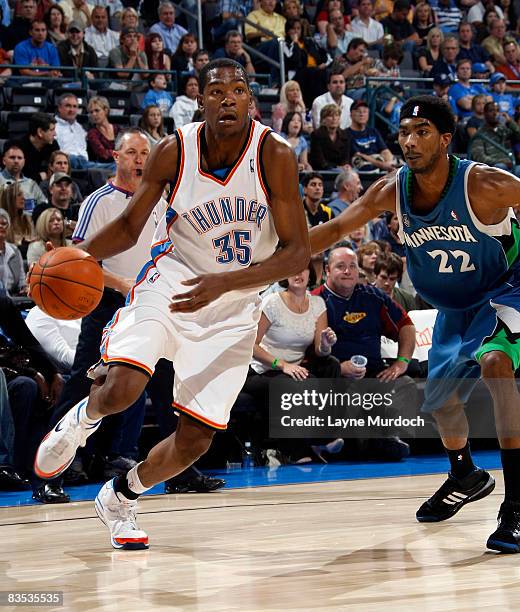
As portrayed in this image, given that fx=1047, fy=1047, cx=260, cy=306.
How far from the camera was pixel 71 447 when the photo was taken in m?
4.11

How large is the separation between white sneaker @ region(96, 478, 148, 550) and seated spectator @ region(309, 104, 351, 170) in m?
7.86

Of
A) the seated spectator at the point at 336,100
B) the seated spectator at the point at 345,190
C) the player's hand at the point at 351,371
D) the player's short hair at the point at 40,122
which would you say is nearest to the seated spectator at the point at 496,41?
the seated spectator at the point at 336,100

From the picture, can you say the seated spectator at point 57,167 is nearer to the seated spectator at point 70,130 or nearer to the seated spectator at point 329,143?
the seated spectator at point 70,130

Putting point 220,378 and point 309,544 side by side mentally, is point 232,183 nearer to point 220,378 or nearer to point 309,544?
point 220,378

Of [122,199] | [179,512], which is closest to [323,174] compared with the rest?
[122,199]

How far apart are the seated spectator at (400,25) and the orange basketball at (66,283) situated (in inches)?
485

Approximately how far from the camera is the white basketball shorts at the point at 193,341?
159 inches

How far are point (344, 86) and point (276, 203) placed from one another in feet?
30.1

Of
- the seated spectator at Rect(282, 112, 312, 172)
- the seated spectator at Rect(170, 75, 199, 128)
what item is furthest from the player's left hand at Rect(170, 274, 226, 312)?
the seated spectator at Rect(170, 75, 199, 128)

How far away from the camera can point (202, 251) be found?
417 cm

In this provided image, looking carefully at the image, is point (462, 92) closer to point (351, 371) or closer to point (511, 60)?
point (511, 60)

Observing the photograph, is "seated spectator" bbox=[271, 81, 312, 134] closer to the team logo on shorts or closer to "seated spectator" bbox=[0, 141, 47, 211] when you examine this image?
"seated spectator" bbox=[0, 141, 47, 211]

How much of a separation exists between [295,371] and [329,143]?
4.78 m

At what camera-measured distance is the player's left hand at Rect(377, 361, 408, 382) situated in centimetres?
798
